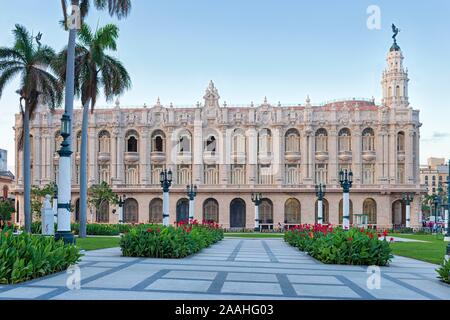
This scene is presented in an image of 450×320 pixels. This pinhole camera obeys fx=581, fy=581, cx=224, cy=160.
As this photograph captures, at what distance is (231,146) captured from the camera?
7350cm

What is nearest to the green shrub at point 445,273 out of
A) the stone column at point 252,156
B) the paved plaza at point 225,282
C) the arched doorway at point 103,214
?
the paved plaza at point 225,282

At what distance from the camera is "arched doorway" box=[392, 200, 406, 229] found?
73.3 meters

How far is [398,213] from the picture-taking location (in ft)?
243

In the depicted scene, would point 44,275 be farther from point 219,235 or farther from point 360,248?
point 219,235

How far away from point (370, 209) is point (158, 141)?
28.3m

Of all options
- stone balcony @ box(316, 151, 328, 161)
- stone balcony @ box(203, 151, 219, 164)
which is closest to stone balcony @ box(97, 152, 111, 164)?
stone balcony @ box(203, 151, 219, 164)

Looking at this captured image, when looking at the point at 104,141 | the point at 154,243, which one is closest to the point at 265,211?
the point at 104,141

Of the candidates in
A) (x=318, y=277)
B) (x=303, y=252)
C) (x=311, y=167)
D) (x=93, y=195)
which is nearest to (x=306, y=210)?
(x=311, y=167)

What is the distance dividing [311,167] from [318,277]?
5741cm

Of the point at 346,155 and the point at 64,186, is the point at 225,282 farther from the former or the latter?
the point at 346,155

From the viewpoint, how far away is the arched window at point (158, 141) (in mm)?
75188

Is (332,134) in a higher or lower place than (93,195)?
higher

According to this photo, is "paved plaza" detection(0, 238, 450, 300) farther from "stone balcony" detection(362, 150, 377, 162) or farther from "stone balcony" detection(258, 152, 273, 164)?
"stone balcony" detection(362, 150, 377, 162)
